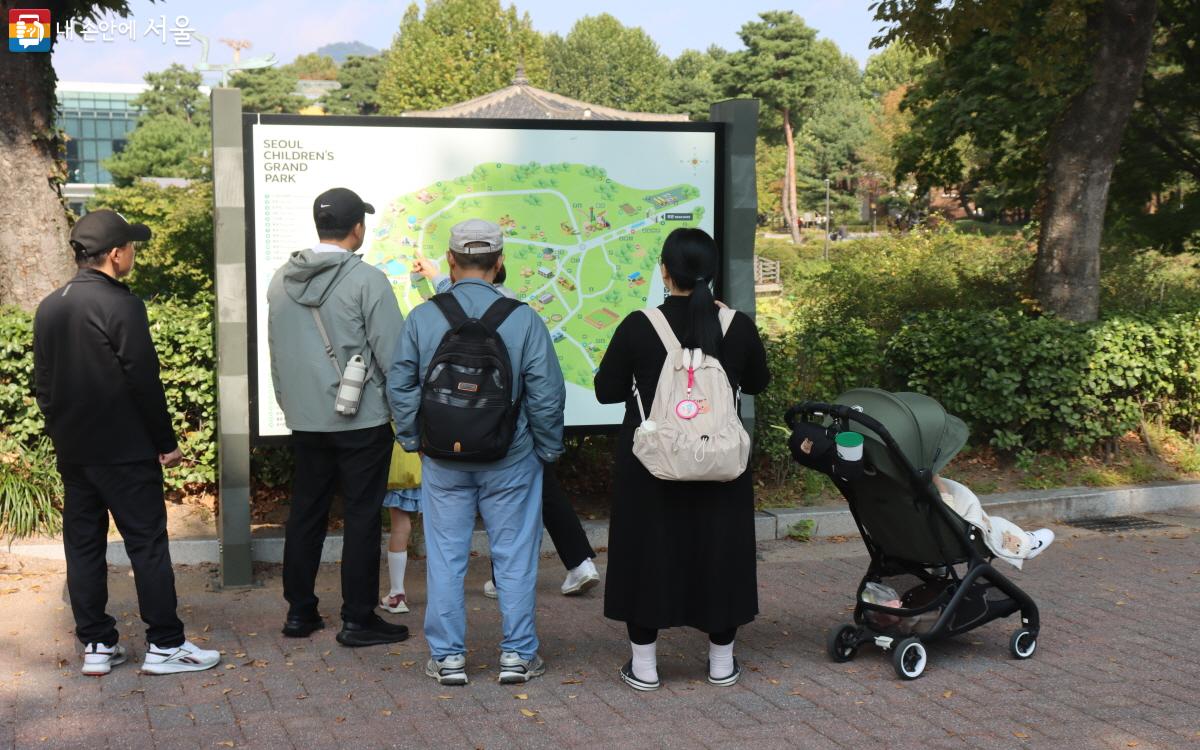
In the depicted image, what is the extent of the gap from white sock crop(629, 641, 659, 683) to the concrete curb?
1548mm

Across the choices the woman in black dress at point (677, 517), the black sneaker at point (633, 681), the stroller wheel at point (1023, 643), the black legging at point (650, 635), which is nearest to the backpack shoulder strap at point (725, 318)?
the woman in black dress at point (677, 517)

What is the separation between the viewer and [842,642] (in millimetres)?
5355

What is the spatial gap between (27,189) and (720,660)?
20.4 feet

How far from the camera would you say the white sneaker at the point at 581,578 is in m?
6.41

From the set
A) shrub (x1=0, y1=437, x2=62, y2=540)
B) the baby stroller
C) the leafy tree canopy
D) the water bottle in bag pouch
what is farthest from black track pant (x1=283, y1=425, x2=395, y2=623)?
the leafy tree canopy

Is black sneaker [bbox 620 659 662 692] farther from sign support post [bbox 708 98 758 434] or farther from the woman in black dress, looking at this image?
sign support post [bbox 708 98 758 434]


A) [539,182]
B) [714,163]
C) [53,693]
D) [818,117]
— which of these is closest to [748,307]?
[714,163]

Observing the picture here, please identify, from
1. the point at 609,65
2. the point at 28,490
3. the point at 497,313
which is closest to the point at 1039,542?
the point at 497,313

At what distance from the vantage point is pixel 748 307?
280 inches

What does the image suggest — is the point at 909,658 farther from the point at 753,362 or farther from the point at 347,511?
the point at 347,511

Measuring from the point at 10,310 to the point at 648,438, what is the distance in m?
5.17

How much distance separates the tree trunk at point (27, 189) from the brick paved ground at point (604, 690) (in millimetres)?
2852

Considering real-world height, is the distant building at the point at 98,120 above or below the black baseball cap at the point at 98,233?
above

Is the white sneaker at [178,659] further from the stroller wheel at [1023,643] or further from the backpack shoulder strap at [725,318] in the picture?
the stroller wheel at [1023,643]
